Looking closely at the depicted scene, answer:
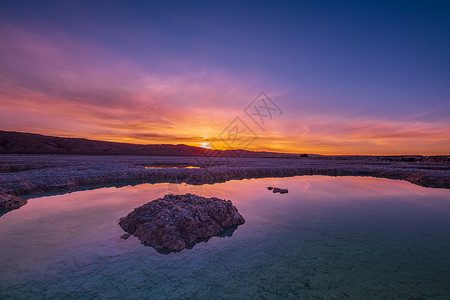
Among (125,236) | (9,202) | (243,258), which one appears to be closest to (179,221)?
(125,236)

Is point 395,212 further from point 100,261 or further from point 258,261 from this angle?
point 100,261

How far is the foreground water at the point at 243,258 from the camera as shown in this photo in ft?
16.8

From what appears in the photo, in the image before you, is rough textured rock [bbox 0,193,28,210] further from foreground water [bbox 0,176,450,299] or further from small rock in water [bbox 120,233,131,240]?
small rock in water [bbox 120,233,131,240]

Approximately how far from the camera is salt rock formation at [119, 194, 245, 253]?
24.7 feet

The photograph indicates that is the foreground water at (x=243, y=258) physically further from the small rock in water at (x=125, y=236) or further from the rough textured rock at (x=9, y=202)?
the rough textured rock at (x=9, y=202)

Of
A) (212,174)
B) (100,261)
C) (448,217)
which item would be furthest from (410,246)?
(212,174)

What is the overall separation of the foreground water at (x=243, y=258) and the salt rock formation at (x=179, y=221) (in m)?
0.43

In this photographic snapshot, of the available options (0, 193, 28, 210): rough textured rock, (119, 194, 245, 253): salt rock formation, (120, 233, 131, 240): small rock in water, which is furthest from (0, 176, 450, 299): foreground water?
(0, 193, 28, 210): rough textured rock

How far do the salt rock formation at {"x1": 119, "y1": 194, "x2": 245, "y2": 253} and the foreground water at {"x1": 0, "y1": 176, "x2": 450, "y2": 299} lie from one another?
→ 43 centimetres

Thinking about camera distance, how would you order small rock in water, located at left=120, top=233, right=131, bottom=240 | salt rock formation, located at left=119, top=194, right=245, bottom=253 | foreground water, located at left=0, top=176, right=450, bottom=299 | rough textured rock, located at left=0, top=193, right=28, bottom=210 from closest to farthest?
foreground water, located at left=0, top=176, right=450, bottom=299
salt rock formation, located at left=119, top=194, right=245, bottom=253
small rock in water, located at left=120, top=233, right=131, bottom=240
rough textured rock, located at left=0, top=193, right=28, bottom=210

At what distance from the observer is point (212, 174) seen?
83.1 ft

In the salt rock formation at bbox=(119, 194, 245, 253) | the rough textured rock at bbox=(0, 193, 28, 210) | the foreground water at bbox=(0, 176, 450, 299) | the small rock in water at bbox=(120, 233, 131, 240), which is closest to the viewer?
the foreground water at bbox=(0, 176, 450, 299)

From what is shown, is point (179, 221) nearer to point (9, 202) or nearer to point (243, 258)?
point (243, 258)

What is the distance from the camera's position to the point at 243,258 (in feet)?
21.9
